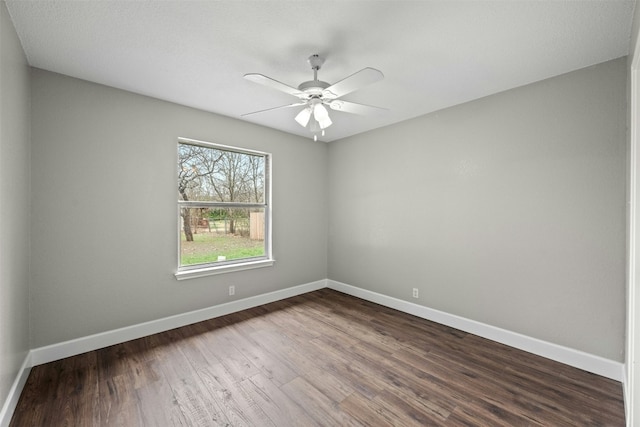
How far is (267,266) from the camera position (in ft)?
12.7

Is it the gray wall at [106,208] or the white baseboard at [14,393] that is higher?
the gray wall at [106,208]

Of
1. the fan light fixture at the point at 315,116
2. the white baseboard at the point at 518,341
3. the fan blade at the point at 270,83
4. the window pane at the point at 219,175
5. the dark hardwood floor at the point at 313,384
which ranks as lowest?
the dark hardwood floor at the point at 313,384

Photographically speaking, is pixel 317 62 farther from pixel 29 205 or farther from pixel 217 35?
pixel 29 205

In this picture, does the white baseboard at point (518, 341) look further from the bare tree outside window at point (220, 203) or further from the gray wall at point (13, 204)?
the gray wall at point (13, 204)

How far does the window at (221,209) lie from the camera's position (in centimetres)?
322

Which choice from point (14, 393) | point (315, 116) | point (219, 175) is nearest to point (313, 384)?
point (14, 393)

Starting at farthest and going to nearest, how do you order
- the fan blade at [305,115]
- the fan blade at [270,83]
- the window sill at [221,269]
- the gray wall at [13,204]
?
the window sill at [221,269], the fan blade at [305,115], the fan blade at [270,83], the gray wall at [13,204]

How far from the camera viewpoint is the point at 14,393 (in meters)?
1.80

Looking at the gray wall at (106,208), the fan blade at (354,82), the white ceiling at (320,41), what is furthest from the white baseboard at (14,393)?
the fan blade at (354,82)

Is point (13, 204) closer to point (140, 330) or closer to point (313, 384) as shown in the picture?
point (140, 330)

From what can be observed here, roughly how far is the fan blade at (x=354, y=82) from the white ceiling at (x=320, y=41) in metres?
0.30

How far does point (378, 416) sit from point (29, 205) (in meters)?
3.15

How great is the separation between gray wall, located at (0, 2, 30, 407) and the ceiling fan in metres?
1.48

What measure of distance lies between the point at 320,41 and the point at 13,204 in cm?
239
